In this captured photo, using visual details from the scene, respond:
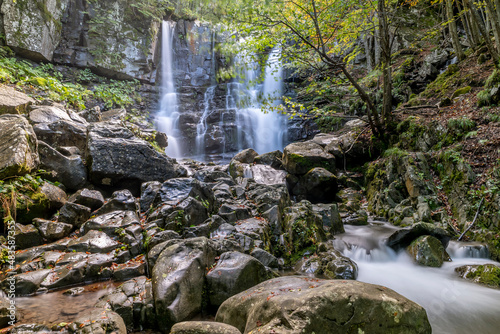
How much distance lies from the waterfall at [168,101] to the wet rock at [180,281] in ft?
42.3

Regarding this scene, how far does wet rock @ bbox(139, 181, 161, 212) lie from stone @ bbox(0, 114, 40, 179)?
93.5 inches

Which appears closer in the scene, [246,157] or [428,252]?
[428,252]

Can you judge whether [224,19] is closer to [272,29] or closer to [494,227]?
[272,29]

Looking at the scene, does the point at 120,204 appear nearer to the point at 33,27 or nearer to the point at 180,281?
the point at 180,281

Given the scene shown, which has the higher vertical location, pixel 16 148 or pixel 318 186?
pixel 16 148

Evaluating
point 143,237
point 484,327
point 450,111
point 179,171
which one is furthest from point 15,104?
point 450,111

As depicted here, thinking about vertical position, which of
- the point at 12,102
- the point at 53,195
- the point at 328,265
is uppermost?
the point at 12,102

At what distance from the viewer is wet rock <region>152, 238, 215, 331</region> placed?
10.2 ft

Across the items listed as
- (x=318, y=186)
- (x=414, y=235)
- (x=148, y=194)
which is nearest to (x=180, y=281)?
(x=148, y=194)

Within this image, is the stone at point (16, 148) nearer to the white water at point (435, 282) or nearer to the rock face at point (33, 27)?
the white water at point (435, 282)

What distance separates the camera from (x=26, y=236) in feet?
15.1

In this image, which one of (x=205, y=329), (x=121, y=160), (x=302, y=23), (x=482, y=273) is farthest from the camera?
(x=121, y=160)

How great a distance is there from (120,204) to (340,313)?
18.1 feet

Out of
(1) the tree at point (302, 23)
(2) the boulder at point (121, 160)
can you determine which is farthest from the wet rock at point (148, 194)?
(1) the tree at point (302, 23)
